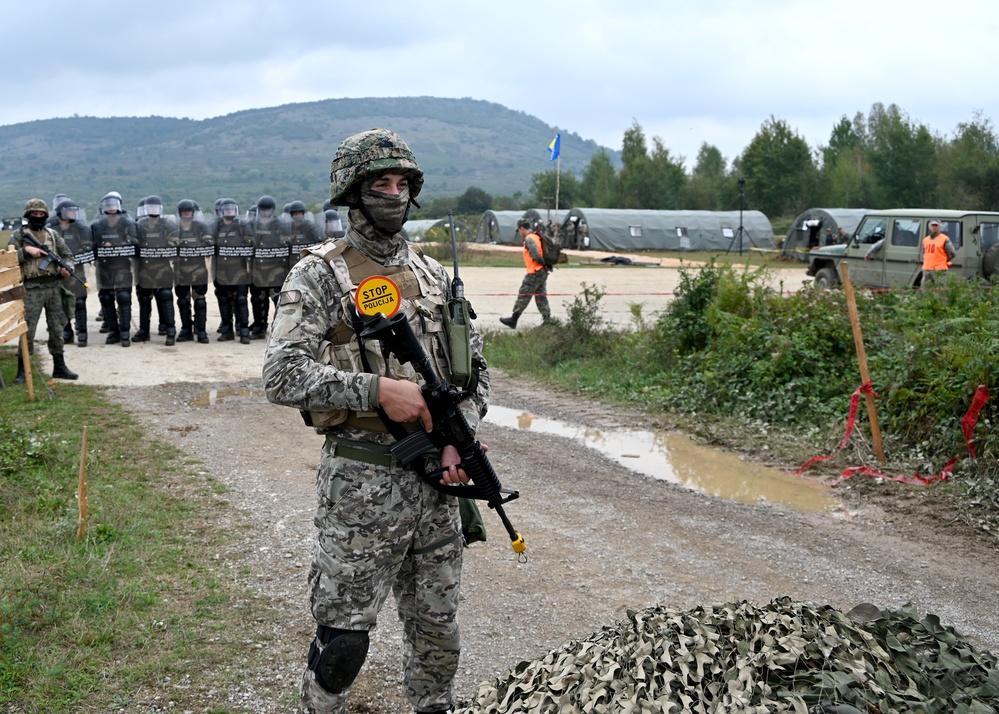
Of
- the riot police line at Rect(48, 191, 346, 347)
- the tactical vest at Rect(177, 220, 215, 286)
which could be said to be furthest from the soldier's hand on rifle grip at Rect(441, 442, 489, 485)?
the tactical vest at Rect(177, 220, 215, 286)

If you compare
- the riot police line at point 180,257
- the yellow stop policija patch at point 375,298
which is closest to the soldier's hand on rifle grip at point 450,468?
the yellow stop policija patch at point 375,298

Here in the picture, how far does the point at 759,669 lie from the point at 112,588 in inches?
138

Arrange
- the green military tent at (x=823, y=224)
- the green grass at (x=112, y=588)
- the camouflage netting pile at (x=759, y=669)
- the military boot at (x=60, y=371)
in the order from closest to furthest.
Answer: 1. the camouflage netting pile at (x=759, y=669)
2. the green grass at (x=112, y=588)
3. the military boot at (x=60, y=371)
4. the green military tent at (x=823, y=224)

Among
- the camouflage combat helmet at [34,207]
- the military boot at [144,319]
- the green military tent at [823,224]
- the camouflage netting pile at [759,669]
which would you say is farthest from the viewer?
the green military tent at [823,224]

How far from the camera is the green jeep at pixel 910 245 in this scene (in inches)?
601

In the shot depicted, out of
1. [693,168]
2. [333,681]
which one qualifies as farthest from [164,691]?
[693,168]

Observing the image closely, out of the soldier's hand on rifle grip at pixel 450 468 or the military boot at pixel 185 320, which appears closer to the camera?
the soldier's hand on rifle grip at pixel 450 468

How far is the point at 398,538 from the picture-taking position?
10.5ft

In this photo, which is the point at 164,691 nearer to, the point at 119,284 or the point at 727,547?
the point at 727,547

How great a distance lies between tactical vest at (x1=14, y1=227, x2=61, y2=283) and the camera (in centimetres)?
1026

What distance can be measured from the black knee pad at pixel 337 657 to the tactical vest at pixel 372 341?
2.27 feet

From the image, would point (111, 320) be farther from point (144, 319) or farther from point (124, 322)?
point (124, 322)

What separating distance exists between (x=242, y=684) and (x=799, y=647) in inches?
96.4

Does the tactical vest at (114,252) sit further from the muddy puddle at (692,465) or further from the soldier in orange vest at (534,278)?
the muddy puddle at (692,465)
